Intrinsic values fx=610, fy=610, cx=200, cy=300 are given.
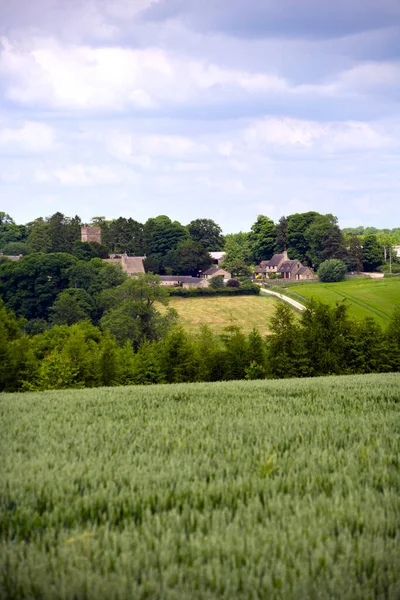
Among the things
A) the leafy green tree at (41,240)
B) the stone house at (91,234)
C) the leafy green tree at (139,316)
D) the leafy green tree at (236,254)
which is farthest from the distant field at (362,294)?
the leafy green tree at (41,240)

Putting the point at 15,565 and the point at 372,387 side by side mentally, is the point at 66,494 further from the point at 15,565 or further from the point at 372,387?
the point at 372,387

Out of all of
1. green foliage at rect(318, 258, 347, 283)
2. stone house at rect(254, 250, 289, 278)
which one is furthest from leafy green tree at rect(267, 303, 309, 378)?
stone house at rect(254, 250, 289, 278)

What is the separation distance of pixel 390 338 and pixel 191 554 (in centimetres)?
4427

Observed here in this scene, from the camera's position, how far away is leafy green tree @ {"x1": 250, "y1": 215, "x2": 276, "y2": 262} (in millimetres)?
177000

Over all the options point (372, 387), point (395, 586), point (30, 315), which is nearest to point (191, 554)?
point (395, 586)

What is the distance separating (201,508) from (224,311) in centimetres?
10300

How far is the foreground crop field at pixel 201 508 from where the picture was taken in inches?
191

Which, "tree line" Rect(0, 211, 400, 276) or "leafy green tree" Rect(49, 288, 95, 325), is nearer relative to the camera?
"leafy green tree" Rect(49, 288, 95, 325)

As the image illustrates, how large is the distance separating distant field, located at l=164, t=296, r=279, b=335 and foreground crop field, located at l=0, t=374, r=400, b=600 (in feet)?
269

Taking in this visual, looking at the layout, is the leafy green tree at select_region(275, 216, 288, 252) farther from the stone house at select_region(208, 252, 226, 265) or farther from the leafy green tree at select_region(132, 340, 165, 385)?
the leafy green tree at select_region(132, 340, 165, 385)

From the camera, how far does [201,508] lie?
6.29 m

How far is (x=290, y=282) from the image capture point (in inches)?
5497

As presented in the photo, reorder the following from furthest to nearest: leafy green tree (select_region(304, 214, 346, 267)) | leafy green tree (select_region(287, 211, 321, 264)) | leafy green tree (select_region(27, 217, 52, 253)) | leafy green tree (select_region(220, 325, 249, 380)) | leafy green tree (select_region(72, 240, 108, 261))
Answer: leafy green tree (select_region(287, 211, 321, 264)), leafy green tree (select_region(27, 217, 52, 253)), leafy green tree (select_region(304, 214, 346, 267)), leafy green tree (select_region(72, 240, 108, 261)), leafy green tree (select_region(220, 325, 249, 380))

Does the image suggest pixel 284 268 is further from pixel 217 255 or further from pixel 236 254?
pixel 217 255
